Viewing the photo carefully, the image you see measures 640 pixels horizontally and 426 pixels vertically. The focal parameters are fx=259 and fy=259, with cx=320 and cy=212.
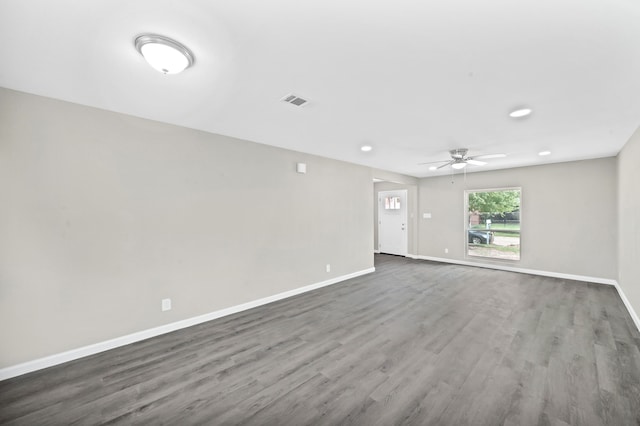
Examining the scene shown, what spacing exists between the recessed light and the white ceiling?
9 cm

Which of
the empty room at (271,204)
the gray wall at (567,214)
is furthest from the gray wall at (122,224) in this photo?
the gray wall at (567,214)

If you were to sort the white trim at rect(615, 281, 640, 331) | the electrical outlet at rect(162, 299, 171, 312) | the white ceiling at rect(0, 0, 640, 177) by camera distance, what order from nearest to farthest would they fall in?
the white ceiling at rect(0, 0, 640, 177) → the electrical outlet at rect(162, 299, 171, 312) → the white trim at rect(615, 281, 640, 331)

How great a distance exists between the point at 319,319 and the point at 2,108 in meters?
3.76

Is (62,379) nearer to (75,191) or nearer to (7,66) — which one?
(75,191)

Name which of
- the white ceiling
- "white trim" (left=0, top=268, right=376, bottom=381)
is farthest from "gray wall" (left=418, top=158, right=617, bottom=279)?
"white trim" (left=0, top=268, right=376, bottom=381)

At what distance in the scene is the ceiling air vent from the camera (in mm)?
2418

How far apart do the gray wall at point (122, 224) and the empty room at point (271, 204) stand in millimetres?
19

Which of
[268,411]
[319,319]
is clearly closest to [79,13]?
[268,411]

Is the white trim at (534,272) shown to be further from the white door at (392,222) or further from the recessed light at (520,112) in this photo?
the recessed light at (520,112)

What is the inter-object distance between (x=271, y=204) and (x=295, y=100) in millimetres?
1930

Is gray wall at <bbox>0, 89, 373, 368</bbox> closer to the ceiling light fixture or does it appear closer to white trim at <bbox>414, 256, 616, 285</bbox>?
the ceiling light fixture

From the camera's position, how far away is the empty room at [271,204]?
1.59 metres

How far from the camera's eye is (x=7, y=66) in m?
1.92

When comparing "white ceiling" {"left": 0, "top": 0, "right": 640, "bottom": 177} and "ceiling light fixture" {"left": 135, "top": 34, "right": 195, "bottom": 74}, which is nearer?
"white ceiling" {"left": 0, "top": 0, "right": 640, "bottom": 177}
